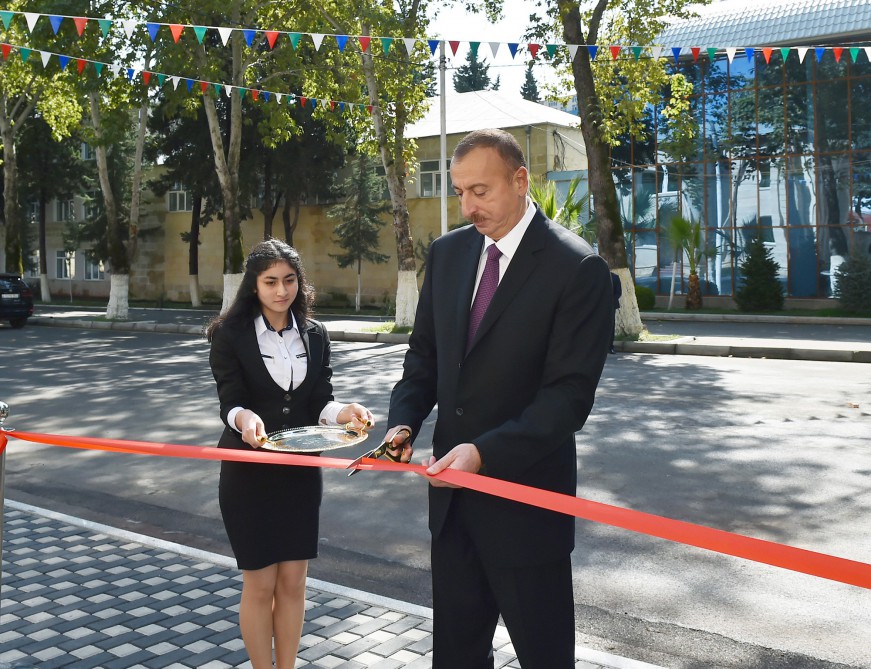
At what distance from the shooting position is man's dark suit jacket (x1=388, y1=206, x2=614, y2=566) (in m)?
2.68

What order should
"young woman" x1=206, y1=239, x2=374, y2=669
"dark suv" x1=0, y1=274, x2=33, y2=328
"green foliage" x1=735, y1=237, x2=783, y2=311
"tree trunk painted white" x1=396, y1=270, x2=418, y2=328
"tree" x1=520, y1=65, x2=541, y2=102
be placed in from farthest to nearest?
"tree" x1=520, y1=65, x2=541, y2=102 → "green foliage" x1=735, y1=237, x2=783, y2=311 → "dark suv" x1=0, y1=274, x2=33, y2=328 → "tree trunk painted white" x1=396, y1=270, x2=418, y2=328 → "young woman" x1=206, y1=239, x2=374, y2=669

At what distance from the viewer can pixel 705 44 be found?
98.6 ft

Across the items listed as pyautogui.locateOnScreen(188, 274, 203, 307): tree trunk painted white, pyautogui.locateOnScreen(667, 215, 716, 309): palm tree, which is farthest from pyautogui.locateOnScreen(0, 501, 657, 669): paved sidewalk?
pyautogui.locateOnScreen(188, 274, 203, 307): tree trunk painted white

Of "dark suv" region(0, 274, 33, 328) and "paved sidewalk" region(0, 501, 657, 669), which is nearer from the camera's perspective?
"paved sidewalk" region(0, 501, 657, 669)

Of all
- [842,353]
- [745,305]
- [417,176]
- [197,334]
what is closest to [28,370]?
[197,334]

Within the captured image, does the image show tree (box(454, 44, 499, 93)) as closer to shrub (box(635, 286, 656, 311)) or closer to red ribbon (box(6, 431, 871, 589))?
shrub (box(635, 286, 656, 311))

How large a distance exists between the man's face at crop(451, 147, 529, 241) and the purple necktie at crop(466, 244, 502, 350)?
3.0 inches

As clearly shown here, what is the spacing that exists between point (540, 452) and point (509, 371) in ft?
0.81

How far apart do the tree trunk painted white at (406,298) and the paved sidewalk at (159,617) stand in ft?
56.1

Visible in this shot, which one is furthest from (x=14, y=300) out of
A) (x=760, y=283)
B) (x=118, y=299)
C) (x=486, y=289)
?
(x=486, y=289)

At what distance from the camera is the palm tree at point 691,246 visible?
29188mm

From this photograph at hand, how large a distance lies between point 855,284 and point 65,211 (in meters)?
39.7

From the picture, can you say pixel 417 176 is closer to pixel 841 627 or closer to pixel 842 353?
pixel 842 353

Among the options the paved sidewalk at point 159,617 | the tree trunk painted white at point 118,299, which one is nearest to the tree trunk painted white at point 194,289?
the tree trunk painted white at point 118,299
